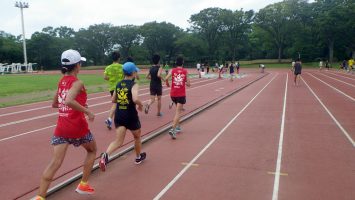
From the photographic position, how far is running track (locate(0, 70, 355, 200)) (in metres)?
4.45

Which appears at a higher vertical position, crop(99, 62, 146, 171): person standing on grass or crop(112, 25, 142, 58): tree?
crop(112, 25, 142, 58): tree

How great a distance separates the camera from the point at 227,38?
246 ft

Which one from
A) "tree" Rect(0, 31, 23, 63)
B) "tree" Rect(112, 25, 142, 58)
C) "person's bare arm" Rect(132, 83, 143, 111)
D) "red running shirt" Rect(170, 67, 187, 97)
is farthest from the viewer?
"tree" Rect(112, 25, 142, 58)

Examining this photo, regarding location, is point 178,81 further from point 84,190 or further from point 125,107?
point 84,190

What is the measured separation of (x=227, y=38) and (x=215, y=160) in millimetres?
71713

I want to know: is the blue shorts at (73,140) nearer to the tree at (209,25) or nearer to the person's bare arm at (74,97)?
the person's bare arm at (74,97)

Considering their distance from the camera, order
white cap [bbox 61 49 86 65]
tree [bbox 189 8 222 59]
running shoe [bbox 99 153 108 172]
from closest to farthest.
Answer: white cap [bbox 61 49 86 65]
running shoe [bbox 99 153 108 172]
tree [bbox 189 8 222 59]

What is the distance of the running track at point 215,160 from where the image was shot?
445 centimetres

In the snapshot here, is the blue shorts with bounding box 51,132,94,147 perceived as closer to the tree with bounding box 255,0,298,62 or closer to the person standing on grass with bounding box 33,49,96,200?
the person standing on grass with bounding box 33,49,96,200

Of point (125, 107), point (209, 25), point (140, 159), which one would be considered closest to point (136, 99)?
point (125, 107)

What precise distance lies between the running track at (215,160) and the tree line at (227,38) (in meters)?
60.6

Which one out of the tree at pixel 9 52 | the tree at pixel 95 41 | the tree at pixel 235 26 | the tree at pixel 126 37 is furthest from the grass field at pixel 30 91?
the tree at pixel 95 41

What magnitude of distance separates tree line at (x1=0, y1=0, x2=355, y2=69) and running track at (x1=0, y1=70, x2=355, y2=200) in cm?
6064

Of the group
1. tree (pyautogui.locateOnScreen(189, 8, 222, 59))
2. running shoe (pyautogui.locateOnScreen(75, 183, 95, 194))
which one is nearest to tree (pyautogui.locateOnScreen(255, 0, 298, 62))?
tree (pyautogui.locateOnScreen(189, 8, 222, 59))
